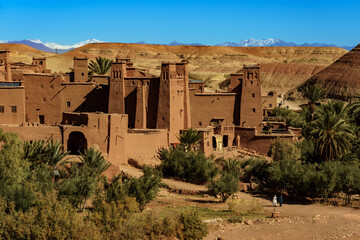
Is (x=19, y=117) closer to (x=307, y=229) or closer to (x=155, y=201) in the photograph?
(x=155, y=201)

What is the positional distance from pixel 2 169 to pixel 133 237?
7.73 meters

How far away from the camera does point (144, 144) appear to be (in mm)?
34250

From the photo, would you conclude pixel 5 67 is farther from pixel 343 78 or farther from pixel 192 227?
pixel 343 78

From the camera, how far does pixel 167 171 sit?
111ft

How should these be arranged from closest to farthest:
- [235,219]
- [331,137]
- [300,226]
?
1. [235,219]
2. [300,226]
3. [331,137]

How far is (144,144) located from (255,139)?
10.2 metres

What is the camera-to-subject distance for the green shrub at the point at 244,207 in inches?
1073

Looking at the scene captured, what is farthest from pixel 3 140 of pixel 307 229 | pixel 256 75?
pixel 256 75

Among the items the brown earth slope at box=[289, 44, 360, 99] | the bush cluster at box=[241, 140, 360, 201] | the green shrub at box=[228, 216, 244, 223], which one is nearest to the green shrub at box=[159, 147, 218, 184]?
the bush cluster at box=[241, 140, 360, 201]

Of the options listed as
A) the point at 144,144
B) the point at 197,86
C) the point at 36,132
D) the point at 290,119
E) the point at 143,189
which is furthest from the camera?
the point at 290,119

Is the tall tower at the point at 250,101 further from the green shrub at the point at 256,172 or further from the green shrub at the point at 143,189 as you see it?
the green shrub at the point at 143,189

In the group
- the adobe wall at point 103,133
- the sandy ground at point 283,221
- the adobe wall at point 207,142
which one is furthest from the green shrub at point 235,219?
the adobe wall at point 207,142

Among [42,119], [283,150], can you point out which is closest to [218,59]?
[283,150]

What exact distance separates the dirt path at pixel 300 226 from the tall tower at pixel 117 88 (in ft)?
44.3
